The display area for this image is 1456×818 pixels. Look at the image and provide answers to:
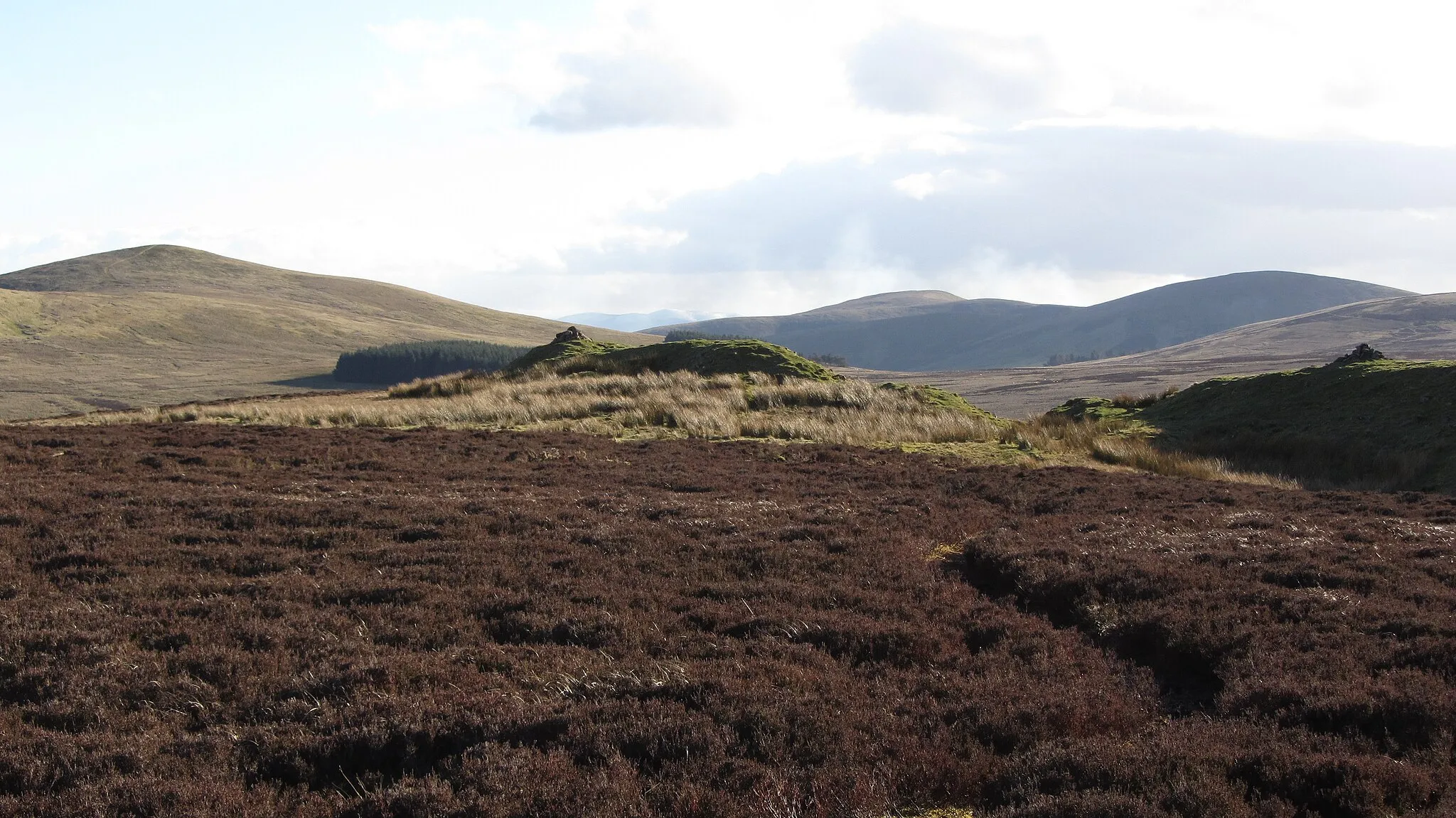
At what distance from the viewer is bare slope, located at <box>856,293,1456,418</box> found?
302 feet

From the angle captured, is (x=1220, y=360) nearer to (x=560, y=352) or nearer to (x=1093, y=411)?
(x=560, y=352)

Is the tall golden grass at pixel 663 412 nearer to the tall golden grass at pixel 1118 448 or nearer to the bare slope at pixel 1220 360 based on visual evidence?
the tall golden grass at pixel 1118 448

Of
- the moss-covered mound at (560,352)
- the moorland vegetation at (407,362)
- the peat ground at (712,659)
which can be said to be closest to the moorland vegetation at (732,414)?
the moss-covered mound at (560,352)

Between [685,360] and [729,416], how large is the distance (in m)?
15.4

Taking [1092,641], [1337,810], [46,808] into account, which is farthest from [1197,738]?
[46,808]

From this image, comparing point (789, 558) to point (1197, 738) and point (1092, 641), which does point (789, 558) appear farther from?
point (1197, 738)

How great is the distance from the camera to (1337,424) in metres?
25.3

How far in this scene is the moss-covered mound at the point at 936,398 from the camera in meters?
35.9

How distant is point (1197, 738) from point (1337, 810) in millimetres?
983

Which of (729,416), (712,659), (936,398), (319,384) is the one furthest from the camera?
(319,384)

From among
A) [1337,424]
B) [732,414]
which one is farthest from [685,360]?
[1337,424]

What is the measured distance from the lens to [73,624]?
28.2 ft

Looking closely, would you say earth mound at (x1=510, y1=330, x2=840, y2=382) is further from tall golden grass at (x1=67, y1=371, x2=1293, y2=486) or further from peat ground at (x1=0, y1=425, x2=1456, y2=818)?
peat ground at (x1=0, y1=425, x2=1456, y2=818)

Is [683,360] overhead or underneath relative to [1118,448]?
overhead
